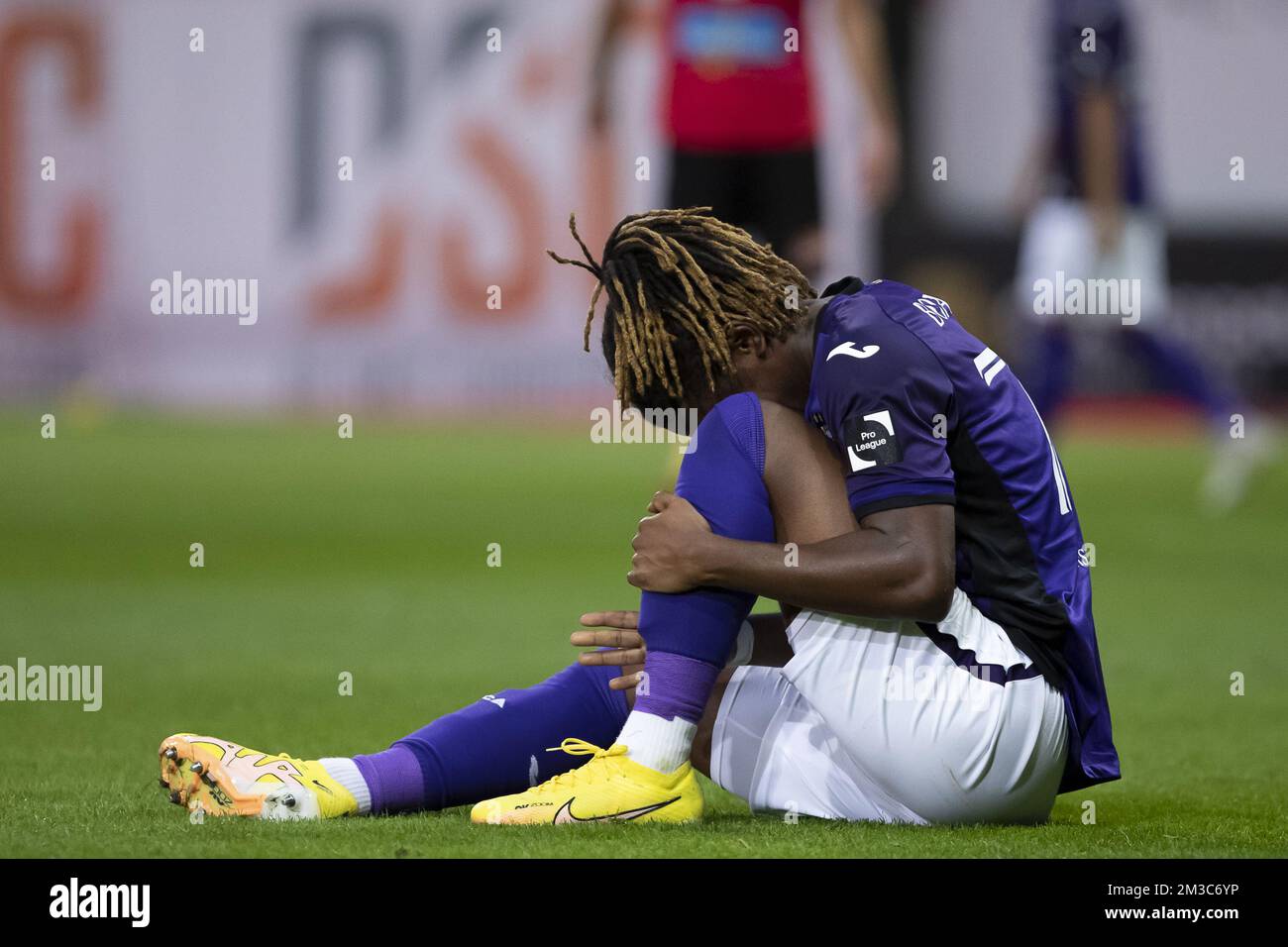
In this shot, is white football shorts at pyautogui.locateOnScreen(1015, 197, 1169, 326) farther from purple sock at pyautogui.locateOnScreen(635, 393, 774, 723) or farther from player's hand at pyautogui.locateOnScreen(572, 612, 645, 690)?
purple sock at pyautogui.locateOnScreen(635, 393, 774, 723)

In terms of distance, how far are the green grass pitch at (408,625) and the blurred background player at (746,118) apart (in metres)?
1.65

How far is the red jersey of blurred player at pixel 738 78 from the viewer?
27.5 feet

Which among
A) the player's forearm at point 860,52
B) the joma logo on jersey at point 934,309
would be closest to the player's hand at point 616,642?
the joma logo on jersey at point 934,309

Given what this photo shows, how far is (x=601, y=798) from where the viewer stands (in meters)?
2.97

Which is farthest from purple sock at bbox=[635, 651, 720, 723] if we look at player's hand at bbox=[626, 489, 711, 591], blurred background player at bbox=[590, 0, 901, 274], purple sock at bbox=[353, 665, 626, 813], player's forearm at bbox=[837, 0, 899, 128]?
player's forearm at bbox=[837, 0, 899, 128]

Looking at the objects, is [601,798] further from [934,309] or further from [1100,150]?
[1100,150]

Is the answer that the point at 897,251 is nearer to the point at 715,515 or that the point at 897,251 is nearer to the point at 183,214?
the point at 183,214

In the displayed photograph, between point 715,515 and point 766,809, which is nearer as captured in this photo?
point 715,515

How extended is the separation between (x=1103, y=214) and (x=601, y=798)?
8508 millimetres

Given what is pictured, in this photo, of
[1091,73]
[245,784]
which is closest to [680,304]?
[245,784]

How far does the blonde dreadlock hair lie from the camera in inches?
122

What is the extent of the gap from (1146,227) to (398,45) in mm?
9227
